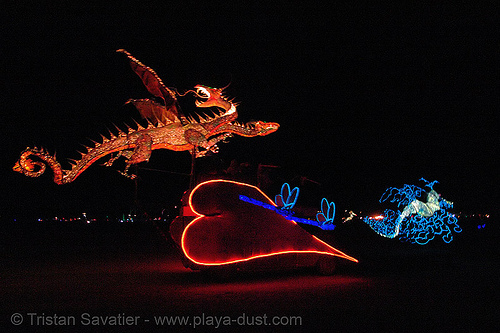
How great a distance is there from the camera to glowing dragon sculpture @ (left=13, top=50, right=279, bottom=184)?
1005 centimetres

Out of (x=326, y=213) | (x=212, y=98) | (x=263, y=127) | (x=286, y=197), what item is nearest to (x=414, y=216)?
(x=326, y=213)

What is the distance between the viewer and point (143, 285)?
877 centimetres

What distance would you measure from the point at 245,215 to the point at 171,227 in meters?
1.83

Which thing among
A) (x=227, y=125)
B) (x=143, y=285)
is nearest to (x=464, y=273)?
(x=227, y=125)

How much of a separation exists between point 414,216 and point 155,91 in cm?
1237

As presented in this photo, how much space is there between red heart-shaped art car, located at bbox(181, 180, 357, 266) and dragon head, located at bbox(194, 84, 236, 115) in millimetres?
2488

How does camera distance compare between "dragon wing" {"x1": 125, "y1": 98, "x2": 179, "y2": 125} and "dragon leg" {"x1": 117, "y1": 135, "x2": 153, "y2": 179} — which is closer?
"dragon leg" {"x1": 117, "y1": 135, "x2": 153, "y2": 179}

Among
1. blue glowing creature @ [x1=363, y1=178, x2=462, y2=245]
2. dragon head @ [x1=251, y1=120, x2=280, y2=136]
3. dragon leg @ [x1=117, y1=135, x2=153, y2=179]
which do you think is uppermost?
dragon head @ [x1=251, y1=120, x2=280, y2=136]

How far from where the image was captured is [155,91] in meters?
10.4

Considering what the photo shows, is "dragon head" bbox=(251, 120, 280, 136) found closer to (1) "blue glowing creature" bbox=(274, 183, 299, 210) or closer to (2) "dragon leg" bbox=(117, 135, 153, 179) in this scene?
(1) "blue glowing creature" bbox=(274, 183, 299, 210)

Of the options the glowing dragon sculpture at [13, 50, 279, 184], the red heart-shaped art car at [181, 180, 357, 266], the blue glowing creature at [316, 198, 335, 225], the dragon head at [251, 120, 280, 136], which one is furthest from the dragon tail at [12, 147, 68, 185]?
the blue glowing creature at [316, 198, 335, 225]

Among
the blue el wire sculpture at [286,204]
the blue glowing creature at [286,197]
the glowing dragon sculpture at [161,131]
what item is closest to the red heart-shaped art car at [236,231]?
the blue el wire sculpture at [286,204]

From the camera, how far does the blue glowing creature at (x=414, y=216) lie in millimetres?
16875

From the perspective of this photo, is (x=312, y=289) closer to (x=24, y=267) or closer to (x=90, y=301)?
(x=90, y=301)
